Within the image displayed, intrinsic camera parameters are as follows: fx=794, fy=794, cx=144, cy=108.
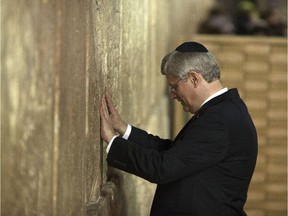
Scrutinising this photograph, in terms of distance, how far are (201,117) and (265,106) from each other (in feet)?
15.6

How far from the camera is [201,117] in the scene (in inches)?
117

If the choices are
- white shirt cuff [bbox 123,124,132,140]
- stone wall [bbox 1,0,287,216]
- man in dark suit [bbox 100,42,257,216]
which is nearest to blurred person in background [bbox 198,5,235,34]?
stone wall [bbox 1,0,287,216]

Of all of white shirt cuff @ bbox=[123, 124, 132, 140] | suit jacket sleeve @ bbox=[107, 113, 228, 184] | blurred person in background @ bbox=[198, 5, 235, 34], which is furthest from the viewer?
blurred person in background @ bbox=[198, 5, 235, 34]

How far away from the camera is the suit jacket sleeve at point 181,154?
2836 mm

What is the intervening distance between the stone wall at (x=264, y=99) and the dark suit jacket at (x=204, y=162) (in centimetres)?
447

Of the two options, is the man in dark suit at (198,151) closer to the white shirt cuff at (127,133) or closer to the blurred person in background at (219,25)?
the white shirt cuff at (127,133)

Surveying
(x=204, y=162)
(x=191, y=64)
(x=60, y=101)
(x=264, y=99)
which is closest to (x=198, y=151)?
(x=204, y=162)

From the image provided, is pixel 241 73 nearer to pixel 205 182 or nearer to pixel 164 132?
pixel 164 132

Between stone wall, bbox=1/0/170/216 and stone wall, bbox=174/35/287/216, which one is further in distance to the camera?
stone wall, bbox=174/35/287/216

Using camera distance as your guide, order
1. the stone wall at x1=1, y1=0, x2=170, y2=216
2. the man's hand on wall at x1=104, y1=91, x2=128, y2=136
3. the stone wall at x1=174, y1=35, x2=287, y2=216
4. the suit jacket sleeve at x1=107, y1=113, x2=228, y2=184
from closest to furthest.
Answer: the stone wall at x1=1, y1=0, x2=170, y2=216, the suit jacket sleeve at x1=107, y1=113, x2=228, y2=184, the man's hand on wall at x1=104, y1=91, x2=128, y2=136, the stone wall at x1=174, y1=35, x2=287, y2=216

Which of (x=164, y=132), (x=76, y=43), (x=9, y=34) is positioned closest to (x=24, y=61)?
(x=9, y=34)

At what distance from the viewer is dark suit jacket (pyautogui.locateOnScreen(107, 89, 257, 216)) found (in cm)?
286

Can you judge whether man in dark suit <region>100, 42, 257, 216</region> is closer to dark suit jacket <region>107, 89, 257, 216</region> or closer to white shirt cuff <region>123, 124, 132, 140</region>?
dark suit jacket <region>107, 89, 257, 216</region>

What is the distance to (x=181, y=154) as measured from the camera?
2850mm
